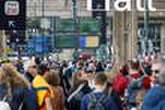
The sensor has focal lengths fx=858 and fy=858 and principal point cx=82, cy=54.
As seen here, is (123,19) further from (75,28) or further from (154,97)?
(154,97)

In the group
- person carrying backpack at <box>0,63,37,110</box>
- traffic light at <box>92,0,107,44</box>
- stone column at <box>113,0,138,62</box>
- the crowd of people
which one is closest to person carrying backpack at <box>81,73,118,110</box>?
the crowd of people

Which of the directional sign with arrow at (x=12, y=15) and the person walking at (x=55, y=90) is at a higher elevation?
the directional sign with arrow at (x=12, y=15)

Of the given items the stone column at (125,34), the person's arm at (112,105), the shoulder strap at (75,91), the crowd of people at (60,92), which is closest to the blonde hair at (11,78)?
the crowd of people at (60,92)

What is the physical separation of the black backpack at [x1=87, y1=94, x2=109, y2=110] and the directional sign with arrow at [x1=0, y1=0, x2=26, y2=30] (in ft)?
42.8

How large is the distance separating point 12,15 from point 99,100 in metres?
13.3

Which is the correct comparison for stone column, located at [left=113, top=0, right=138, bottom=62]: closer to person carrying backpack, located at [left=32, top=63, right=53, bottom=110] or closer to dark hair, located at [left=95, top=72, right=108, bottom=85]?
person carrying backpack, located at [left=32, top=63, right=53, bottom=110]

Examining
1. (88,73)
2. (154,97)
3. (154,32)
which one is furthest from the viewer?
(154,32)

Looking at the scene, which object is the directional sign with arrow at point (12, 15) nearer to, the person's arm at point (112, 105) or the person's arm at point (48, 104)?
the person's arm at point (48, 104)

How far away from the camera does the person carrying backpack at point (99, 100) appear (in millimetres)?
9871

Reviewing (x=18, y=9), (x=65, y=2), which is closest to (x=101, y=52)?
(x=18, y=9)

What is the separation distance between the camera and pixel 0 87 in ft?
32.9

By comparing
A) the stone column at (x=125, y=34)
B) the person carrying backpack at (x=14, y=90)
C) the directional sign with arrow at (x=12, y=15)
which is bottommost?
the stone column at (x=125, y=34)

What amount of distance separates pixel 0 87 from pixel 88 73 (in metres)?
4.39

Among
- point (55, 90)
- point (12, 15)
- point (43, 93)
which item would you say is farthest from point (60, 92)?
point (12, 15)
